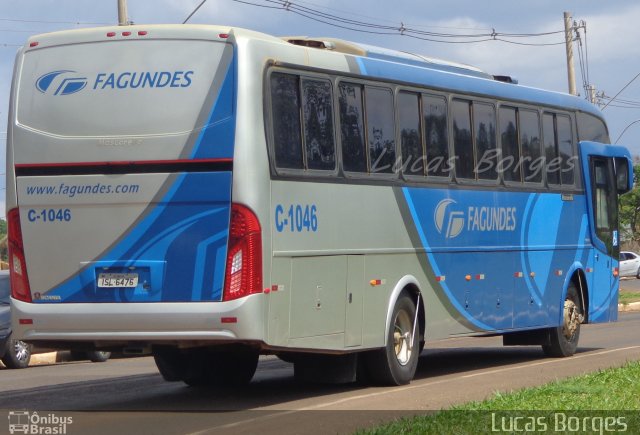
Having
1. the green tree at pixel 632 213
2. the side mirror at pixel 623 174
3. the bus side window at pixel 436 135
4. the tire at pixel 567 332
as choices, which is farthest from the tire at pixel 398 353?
the green tree at pixel 632 213

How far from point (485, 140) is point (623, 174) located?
Result: 4.80 metres

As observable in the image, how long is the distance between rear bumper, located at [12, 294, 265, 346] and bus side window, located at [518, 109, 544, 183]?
6.75m

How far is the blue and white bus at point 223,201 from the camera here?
11891 millimetres

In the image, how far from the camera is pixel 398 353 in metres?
14.6

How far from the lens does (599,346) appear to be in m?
20.6

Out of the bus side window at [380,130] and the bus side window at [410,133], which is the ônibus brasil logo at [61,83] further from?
the bus side window at [410,133]

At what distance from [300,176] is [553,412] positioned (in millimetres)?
3629

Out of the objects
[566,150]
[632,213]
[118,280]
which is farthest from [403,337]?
[632,213]

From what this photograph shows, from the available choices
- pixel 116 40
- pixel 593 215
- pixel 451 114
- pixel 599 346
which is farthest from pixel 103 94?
pixel 599 346

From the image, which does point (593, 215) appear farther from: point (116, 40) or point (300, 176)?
point (116, 40)

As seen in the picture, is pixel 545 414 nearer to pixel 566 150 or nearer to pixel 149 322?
pixel 149 322

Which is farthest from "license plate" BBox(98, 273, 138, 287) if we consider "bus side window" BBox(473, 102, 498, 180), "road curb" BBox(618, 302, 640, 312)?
"road curb" BBox(618, 302, 640, 312)

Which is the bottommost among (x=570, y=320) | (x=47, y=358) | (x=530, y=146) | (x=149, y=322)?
(x=47, y=358)

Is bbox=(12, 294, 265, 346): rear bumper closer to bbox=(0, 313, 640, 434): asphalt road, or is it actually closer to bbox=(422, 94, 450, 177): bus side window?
bbox=(0, 313, 640, 434): asphalt road
